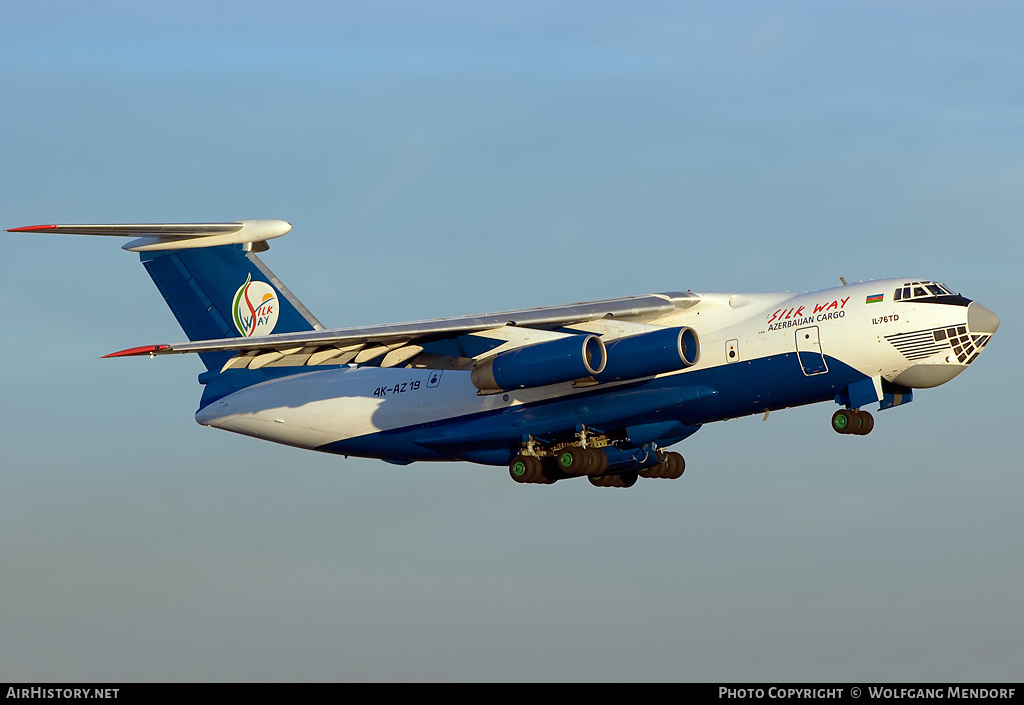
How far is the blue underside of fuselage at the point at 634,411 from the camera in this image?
16281 millimetres

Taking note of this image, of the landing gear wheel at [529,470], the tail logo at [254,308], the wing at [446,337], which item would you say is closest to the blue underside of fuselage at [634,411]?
the landing gear wheel at [529,470]

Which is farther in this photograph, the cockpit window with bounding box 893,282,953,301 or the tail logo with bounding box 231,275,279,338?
the tail logo with bounding box 231,275,279,338

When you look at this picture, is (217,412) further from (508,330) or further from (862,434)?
(862,434)

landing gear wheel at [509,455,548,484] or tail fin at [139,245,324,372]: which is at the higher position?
tail fin at [139,245,324,372]

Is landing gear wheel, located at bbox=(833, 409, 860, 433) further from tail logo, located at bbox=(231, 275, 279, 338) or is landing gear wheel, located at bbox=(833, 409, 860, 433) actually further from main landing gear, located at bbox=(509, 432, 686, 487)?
tail logo, located at bbox=(231, 275, 279, 338)

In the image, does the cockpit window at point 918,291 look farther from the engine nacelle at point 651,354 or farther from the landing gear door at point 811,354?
the engine nacelle at point 651,354

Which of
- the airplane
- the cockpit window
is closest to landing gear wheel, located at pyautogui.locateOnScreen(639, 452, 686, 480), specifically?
the airplane

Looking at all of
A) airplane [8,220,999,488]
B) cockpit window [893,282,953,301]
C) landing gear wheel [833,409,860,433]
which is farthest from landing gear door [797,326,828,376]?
cockpit window [893,282,953,301]

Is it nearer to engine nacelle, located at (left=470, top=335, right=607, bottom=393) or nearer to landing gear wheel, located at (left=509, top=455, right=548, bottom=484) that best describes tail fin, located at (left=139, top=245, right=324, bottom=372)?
landing gear wheel, located at (left=509, top=455, right=548, bottom=484)

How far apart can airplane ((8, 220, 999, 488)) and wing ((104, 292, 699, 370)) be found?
0.07 feet

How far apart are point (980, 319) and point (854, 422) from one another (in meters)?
1.68

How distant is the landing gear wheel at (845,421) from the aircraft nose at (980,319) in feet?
5.03

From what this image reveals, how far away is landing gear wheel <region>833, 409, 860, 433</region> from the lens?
53.8ft
